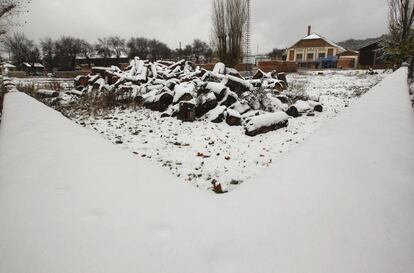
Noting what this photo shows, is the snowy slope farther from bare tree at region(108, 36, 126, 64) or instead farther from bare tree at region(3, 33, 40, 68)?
bare tree at region(108, 36, 126, 64)

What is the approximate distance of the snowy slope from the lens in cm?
72

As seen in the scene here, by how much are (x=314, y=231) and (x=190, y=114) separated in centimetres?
540

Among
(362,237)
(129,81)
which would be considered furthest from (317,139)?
(129,81)

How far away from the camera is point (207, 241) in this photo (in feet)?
2.64

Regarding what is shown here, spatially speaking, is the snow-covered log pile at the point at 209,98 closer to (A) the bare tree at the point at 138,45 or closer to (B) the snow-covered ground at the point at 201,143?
(B) the snow-covered ground at the point at 201,143

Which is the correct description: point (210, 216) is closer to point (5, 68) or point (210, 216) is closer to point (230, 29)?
point (230, 29)

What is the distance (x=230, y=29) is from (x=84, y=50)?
6034 centimetres

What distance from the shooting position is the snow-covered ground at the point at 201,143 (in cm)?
352

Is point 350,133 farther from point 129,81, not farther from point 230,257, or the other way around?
point 129,81

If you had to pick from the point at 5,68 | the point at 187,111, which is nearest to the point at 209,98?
the point at 187,111

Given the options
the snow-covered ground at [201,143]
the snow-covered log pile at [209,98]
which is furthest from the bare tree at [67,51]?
the snow-covered ground at [201,143]

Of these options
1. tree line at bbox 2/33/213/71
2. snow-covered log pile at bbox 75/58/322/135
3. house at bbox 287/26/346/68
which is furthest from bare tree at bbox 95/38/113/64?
snow-covered log pile at bbox 75/58/322/135

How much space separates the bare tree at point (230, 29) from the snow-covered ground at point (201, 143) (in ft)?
28.5

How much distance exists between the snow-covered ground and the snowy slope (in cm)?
177
